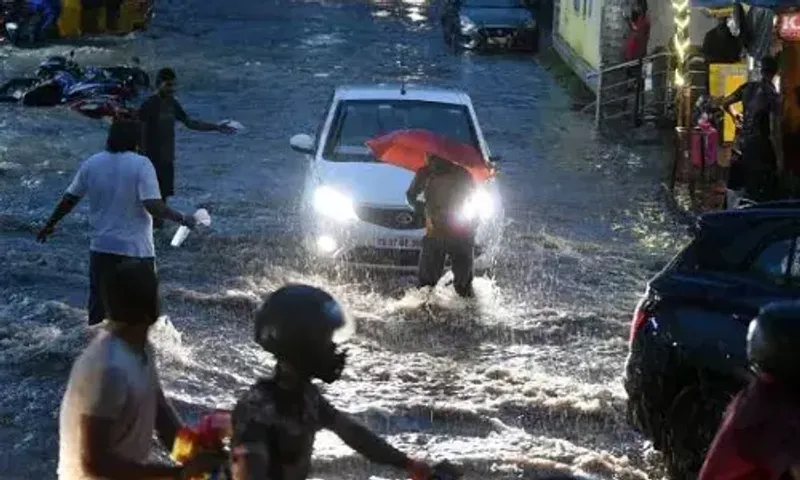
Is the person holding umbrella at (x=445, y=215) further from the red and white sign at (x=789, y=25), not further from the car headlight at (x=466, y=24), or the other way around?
the car headlight at (x=466, y=24)

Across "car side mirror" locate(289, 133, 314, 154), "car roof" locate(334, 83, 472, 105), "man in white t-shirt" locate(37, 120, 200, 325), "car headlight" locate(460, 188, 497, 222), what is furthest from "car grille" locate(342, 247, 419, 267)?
"man in white t-shirt" locate(37, 120, 200, 325)

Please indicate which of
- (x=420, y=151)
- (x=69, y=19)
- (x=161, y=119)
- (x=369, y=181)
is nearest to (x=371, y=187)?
(x=369, y=181)

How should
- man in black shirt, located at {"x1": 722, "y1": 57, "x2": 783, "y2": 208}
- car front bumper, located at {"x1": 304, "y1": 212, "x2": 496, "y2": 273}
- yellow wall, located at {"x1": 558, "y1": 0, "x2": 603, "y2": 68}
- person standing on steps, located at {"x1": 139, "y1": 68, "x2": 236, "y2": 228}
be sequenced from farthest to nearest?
yellow wall, located at {"x1": 558, "y1": 0, "x2": 603, "y2": 68} → man in black shirt, located at {"x1": 722, "y1": 57, "x2": 783, "y2": 208} → person standing on steps, located at {"x1": 139, "y1": 68, "x2": 236, "y2": 228} → car front bumper, located at {"x1": 304, "y1": 212, "x2": 496, "y2": 273}

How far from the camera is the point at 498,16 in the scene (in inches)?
1435

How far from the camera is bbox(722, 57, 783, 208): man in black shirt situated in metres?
15.4

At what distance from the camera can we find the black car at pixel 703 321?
7.45 meters

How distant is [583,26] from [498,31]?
5.13m

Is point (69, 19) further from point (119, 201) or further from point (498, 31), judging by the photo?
point (119, 201)

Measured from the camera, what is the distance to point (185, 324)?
467 inches

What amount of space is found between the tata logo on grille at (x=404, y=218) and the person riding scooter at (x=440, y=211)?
17.4 inches

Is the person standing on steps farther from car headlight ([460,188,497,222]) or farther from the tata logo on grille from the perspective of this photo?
car headlight ([460,188,497,222])

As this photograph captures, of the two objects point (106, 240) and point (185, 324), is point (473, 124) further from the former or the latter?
point (106, 240)

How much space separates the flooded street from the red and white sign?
2.39 m

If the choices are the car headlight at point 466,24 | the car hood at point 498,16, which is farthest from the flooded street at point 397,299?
the car hood at point 498,16
